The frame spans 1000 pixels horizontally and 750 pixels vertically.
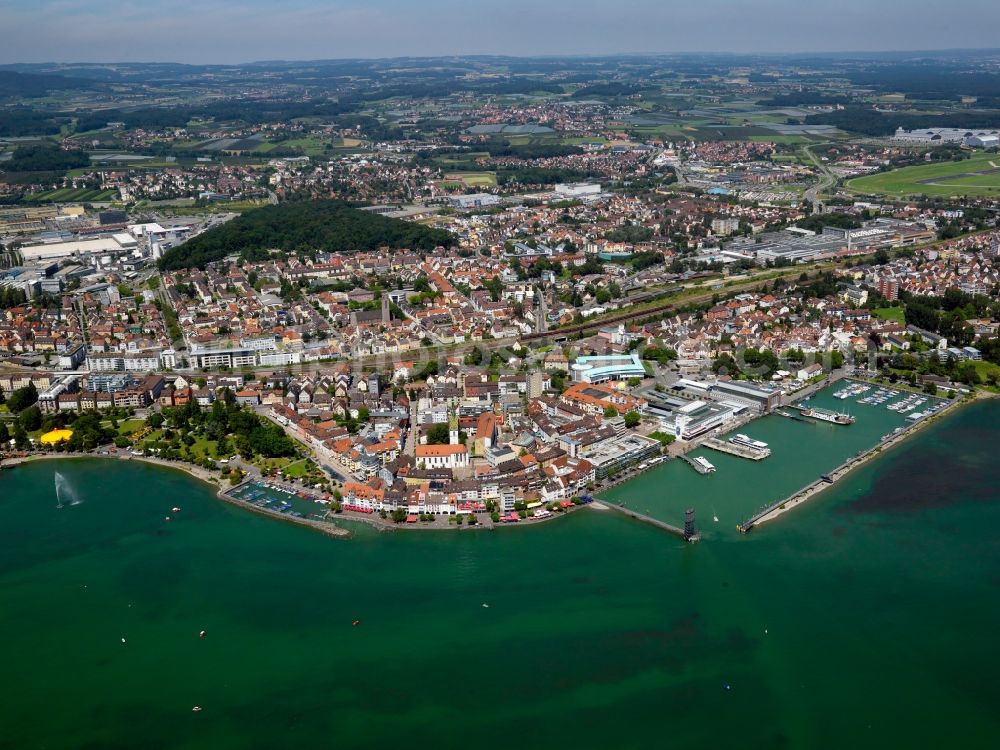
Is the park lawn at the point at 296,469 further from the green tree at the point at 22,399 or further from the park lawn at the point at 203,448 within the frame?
the green tree at the point at 22,399

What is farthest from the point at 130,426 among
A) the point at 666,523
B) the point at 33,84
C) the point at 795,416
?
the point at 33,84

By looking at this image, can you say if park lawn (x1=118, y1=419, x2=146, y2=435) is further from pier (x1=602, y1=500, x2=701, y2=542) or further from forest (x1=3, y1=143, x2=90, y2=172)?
forest (x1=3, y1=143, x2=90, y2=172)

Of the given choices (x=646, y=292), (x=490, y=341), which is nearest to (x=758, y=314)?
(x=646, y=292)

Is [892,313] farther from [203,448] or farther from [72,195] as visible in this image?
[72,195]

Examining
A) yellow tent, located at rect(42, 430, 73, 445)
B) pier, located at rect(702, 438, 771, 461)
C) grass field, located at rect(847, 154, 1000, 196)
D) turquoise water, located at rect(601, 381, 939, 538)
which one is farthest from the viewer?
grass field, located at rect(847, 154, 1000, 196)

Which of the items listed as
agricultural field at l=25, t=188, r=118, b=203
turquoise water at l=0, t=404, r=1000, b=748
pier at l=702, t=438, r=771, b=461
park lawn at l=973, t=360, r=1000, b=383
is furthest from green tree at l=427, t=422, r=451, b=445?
agricultural field at l=25, t=188, r=118, b=203

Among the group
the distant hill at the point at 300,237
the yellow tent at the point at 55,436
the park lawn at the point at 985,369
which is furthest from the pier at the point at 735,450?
the distant hill at the point at 300,237
